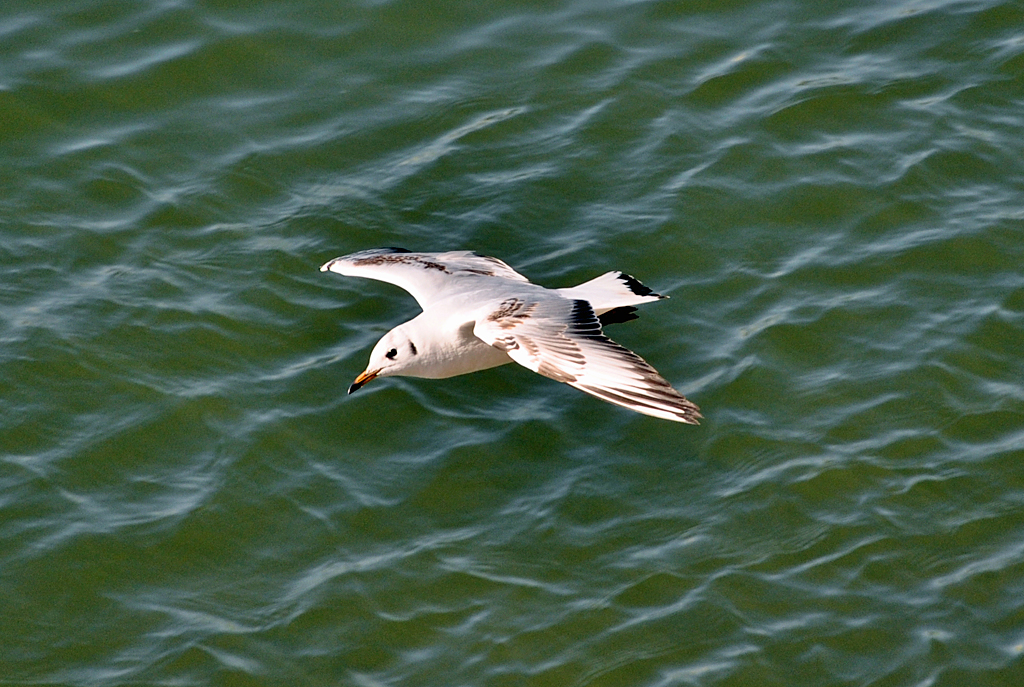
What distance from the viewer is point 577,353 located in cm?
692

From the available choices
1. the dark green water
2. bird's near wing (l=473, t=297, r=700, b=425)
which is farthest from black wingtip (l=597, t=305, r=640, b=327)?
bird's near wing (l=473, t=297, r=700, b=425)

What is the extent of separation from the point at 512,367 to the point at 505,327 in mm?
985

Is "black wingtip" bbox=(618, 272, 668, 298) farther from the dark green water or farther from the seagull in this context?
the dark green water

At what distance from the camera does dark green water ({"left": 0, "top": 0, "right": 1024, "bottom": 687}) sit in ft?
21.9

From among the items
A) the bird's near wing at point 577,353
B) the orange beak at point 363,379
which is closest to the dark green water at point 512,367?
the orange beak at point 363,379

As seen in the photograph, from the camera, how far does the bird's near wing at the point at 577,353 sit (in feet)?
20.9

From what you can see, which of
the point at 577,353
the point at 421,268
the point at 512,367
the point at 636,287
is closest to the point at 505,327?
the point at 577,353

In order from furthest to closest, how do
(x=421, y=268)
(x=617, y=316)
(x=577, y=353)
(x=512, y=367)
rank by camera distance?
1. (x=421, y=268)
2. (x=512, y=367)
3. (x=617, y=316)
4. (x=577, y=353)

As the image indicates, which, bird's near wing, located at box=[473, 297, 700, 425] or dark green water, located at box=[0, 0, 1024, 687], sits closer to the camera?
bird's near wing, located at box=[473, 297, 700, 425]

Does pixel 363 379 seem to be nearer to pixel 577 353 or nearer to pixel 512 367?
pixel 512 367

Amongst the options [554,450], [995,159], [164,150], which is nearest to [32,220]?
[164,150]

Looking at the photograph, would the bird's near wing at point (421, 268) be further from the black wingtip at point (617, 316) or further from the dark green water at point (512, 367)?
the black wingtip at point (617, 316)

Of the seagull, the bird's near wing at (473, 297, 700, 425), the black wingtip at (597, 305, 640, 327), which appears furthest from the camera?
the black wingtip at (597, 305, 640, 327)

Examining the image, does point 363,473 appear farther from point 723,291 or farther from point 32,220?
point 32,220
